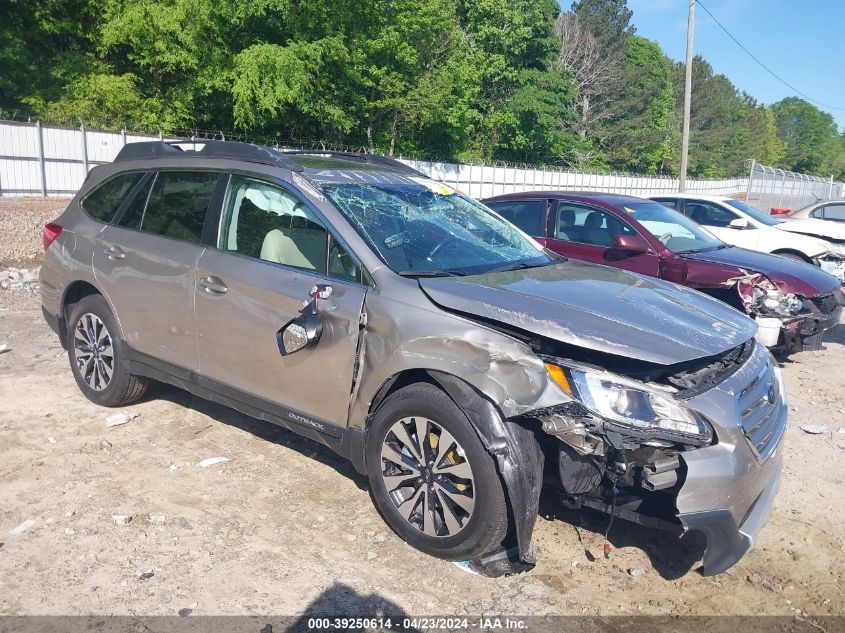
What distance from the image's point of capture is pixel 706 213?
37.3 ft

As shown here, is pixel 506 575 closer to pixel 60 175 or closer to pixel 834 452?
pixel 834 452

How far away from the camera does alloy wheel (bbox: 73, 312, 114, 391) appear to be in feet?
16.7

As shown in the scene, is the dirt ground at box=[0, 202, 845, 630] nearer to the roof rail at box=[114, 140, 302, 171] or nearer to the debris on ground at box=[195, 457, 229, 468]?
the debris on ground at box=[195, 457, 229, 468]

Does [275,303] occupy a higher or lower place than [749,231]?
lower

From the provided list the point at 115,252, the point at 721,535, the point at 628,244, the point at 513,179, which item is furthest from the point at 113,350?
the point at 513,179

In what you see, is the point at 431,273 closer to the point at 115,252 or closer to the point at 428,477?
the point at 428,477

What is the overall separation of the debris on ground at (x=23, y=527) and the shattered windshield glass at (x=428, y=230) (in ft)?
7.46

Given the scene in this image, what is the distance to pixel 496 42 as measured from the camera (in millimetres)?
46250

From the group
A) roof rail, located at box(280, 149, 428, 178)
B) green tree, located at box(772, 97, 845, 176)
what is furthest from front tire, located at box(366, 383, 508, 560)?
green tree, located at box(772, 97, 845, 176)

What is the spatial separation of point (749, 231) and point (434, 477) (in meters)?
9.66

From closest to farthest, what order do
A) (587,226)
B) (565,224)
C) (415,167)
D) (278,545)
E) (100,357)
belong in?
(278,545) → (100,357) → (587,226) → (565,224) → (415,167)

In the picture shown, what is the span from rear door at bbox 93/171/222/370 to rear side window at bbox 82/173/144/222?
0.11 meters

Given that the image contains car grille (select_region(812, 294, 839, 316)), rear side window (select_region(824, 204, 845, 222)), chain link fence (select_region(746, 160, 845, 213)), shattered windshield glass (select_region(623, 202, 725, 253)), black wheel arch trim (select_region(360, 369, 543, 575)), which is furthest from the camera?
chain link fence (select_region(746, 160, 845, 213))

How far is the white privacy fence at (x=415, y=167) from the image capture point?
21.8m
